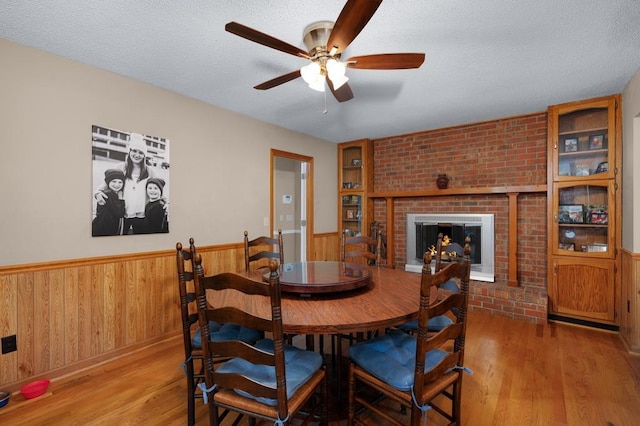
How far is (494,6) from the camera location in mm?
1726

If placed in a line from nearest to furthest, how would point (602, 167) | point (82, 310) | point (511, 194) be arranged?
1. point (82, 310)
2. point (602, 167)
3. point (511, 194)

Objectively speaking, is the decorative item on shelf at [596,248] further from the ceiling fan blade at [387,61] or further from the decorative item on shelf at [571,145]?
the ceiling fan blade at [387,61]

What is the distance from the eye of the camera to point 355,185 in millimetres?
4984

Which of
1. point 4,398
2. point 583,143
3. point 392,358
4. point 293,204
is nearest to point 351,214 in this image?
point 293,204

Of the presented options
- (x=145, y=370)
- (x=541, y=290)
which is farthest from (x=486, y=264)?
(x=145, y=370)

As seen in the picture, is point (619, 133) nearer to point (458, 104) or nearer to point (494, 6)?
point (458, 104)

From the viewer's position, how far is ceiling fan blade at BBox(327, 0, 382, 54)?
132 cm

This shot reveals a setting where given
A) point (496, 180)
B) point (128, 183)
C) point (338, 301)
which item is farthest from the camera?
point (496, 180)

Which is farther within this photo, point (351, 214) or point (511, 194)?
point (351, 214)

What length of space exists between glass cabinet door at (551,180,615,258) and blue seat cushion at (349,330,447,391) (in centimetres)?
272

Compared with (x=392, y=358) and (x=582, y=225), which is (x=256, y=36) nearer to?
(x=392, y=358)

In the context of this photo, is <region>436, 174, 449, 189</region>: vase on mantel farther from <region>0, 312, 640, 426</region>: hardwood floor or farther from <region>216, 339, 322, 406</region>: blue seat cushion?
<region>216, 339, 322, 406</region>: blue seat cushion

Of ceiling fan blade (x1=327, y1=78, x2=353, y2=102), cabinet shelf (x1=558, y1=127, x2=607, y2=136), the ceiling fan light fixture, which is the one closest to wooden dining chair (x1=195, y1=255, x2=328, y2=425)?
the ceiling fan light fixture

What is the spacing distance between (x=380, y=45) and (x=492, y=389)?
251cm
